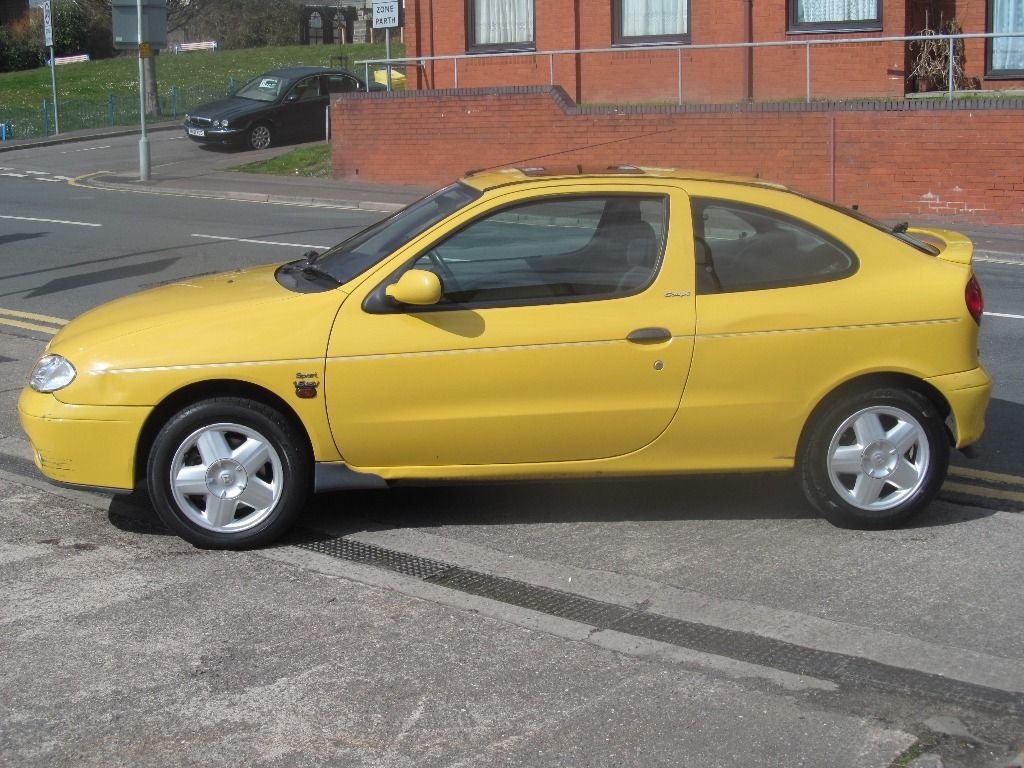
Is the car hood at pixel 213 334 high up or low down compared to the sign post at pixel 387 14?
down

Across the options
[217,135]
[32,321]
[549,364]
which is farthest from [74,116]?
[549,364]

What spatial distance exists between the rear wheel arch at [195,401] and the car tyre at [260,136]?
84.2 ft

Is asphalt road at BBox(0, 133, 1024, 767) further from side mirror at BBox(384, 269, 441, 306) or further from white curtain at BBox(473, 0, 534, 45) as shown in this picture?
white curtain at BBox(473, 0, 534, 45)

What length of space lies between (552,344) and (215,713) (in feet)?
7.32

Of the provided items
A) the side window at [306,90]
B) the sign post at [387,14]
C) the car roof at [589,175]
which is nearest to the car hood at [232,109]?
the side window at [306,90]

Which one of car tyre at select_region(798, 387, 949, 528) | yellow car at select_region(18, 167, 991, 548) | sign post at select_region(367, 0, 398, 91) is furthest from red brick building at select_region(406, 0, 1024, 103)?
car tyre at select_region(798, 387, 949, 528)

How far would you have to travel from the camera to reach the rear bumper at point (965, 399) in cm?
614

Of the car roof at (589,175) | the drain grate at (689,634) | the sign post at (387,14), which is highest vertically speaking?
the sign post at (387,14)

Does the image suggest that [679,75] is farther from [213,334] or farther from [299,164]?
[213,334]

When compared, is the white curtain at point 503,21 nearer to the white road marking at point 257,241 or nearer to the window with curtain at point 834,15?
the window with curtain at point 834,15

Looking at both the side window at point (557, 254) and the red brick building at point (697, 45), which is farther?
the red brick building at point (697, 45)

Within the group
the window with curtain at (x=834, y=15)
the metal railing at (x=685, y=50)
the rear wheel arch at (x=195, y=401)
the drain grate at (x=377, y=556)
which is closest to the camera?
the drain grate at (x=377, y=556)

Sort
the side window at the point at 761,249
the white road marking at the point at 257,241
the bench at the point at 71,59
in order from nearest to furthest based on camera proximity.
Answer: the side window at the point at 761,249, the white road marking at the point at 257,241, the bench at the point at 71,59

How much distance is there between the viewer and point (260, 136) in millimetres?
30781
